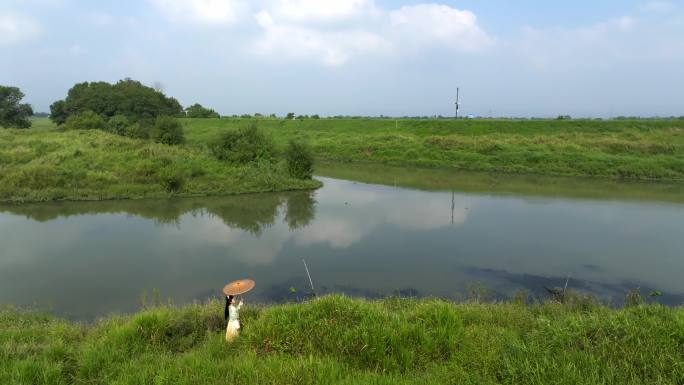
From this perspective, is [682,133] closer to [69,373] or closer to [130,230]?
[130,230]

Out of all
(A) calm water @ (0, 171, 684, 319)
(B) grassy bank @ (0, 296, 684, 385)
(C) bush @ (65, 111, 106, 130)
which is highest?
(C) bush @ (65, 111, 106, 130)

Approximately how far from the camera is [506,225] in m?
15.0

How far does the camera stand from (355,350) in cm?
522

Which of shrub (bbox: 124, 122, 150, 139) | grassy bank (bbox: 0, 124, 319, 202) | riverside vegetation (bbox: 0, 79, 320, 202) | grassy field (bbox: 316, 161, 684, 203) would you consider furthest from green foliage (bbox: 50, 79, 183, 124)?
grassy field (bbox: 316, 161, 684, 203)

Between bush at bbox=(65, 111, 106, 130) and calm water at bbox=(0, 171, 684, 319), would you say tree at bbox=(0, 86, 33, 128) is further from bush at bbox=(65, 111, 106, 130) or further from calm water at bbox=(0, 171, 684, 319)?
calm water at bbox=(0, 171, 684, 319)

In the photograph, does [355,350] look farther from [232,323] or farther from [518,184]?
[518,184]

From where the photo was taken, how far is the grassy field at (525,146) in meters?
27.7

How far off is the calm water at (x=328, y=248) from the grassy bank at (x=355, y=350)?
310 centimetres

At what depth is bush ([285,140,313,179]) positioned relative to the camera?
23608 millimetres

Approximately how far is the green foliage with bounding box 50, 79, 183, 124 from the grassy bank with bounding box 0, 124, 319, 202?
751 inches

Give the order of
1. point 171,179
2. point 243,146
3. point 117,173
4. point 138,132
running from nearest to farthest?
point 171,179
point 117,173
point 243,146
point 138,132

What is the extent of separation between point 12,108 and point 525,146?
2173 inches

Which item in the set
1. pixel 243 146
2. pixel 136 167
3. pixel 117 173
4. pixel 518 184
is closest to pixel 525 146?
pixel 518 184

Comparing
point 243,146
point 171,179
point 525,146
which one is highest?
point 243,146
